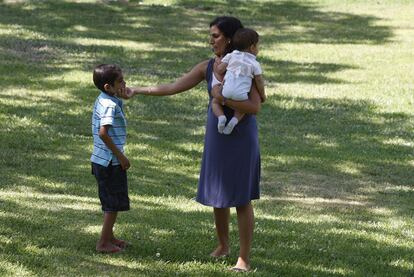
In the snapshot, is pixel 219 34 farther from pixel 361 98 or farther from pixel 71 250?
pixel 361 98

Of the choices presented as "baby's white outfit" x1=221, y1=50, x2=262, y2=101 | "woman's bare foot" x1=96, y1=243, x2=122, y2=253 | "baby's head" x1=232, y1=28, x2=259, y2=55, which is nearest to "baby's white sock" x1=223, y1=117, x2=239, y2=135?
"baby's white outfit" x1=221, y1=50, x2=262, y2=101

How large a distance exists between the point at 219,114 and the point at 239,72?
0.32 metres

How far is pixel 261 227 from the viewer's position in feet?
29.1

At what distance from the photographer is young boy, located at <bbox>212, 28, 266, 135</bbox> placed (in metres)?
6.67

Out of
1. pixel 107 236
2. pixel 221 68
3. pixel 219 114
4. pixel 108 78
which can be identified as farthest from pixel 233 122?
pixel 107 236

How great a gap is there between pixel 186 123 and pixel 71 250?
8.77 meters

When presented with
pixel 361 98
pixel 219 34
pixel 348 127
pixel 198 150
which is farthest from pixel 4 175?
pixel 361 98

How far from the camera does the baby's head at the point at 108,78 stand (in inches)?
279

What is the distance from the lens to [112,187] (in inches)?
283

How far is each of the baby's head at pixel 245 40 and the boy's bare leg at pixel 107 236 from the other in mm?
1541

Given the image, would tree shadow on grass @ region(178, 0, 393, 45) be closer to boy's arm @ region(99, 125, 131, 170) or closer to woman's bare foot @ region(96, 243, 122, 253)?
woman's bare foot @ region(96, 243, 122, 253)

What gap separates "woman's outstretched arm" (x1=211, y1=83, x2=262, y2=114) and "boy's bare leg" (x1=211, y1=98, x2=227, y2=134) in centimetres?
4

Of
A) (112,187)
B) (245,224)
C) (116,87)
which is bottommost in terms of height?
(245,224)

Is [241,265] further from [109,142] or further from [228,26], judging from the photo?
[228,26]
